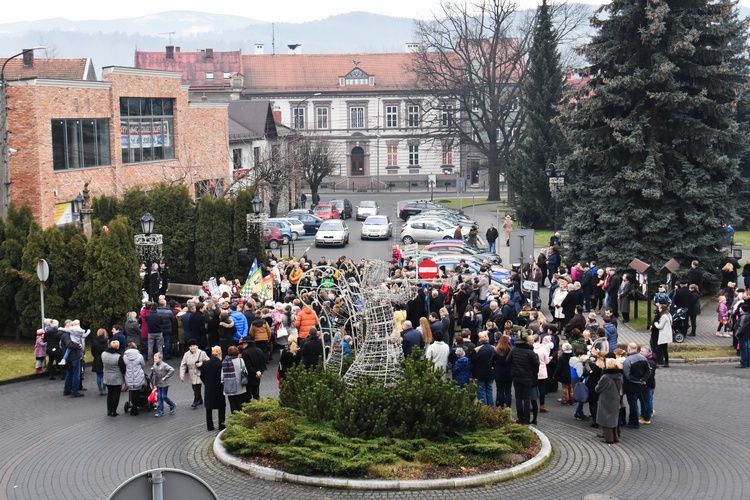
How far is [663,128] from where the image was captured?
30016mm

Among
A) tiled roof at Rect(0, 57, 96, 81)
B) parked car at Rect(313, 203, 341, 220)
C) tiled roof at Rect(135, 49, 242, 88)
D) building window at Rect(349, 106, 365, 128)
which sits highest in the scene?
tiled roof at Rect(135, 49, 242, 88)

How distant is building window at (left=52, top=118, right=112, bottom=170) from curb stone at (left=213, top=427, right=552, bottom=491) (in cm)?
2587

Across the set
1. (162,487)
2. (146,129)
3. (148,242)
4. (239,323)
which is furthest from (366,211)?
(162,487)

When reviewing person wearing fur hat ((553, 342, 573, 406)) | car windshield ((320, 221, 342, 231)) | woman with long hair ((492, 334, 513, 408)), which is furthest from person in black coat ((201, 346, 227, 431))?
car windshield ((320, 221, 342, 231))

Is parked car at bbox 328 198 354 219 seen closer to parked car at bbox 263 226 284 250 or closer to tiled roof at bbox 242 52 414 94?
parked car at bbox 263 226 284 250

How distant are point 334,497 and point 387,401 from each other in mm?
1964

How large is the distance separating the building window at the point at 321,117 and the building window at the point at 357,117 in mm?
2600

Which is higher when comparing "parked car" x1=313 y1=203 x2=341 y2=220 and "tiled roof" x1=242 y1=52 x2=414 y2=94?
"tiled roof" x1=242 y1=52 x2=414 y2=94

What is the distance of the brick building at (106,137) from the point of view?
34.8 m

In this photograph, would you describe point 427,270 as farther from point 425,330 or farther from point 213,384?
point 213,384

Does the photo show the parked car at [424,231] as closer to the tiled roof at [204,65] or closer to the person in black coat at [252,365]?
the person in black coat at [252,365]

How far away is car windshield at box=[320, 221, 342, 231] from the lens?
1818 inches

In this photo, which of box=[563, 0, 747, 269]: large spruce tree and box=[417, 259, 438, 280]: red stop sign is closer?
box=[417, 259, 438, 280]: red stop sign

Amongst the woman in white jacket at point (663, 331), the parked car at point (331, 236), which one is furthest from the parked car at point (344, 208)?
the woman in white jacket at point (663, 331)
